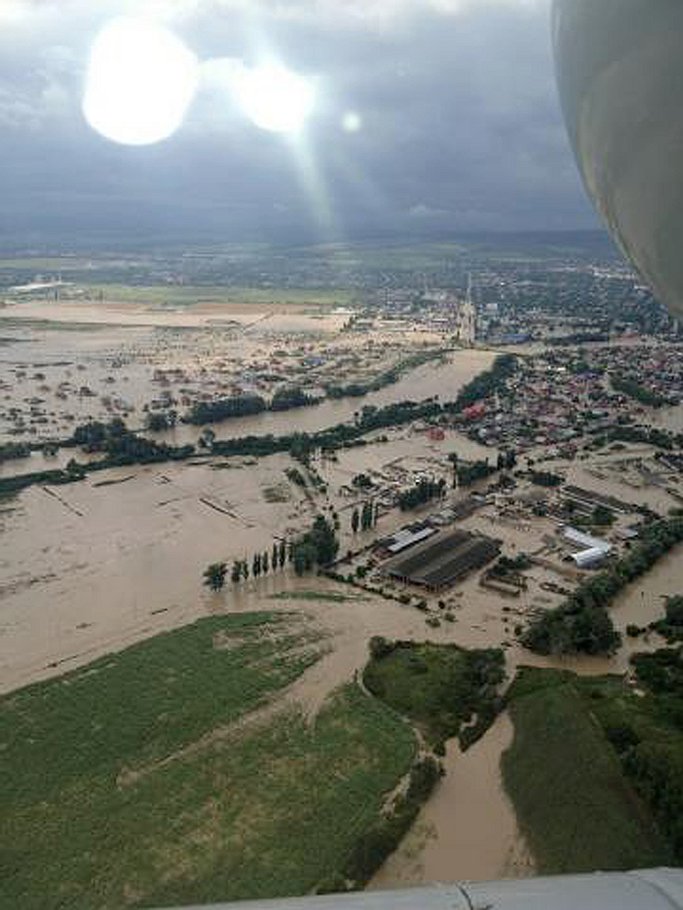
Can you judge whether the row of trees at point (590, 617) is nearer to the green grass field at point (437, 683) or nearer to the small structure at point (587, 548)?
the small structure at point (587, 548)

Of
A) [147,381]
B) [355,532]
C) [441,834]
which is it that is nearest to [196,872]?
[441,834]

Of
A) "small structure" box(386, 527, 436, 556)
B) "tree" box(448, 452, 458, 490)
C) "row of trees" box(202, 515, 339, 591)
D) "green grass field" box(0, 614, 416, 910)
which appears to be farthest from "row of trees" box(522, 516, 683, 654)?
"tree" box(448, 452, 458, 490)

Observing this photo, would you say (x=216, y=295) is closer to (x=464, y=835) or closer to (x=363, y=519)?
(x=363, y=519)

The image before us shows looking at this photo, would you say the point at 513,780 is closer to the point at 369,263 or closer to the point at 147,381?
the point at 147,381

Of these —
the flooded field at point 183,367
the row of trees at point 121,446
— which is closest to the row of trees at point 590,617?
the row of trees at point 121,446

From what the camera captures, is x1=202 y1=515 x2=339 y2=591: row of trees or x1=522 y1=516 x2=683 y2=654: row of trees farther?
x1=202 y1=515 x2=339 y2=591: row of trees

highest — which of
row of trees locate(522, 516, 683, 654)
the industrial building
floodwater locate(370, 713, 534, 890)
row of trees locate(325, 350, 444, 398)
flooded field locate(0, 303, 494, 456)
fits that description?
row of trees locate(522, 516, 683, 654)

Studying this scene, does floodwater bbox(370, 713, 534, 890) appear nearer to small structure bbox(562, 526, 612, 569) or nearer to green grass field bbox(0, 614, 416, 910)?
green grass field bbox(0, 614, 416, 910)
